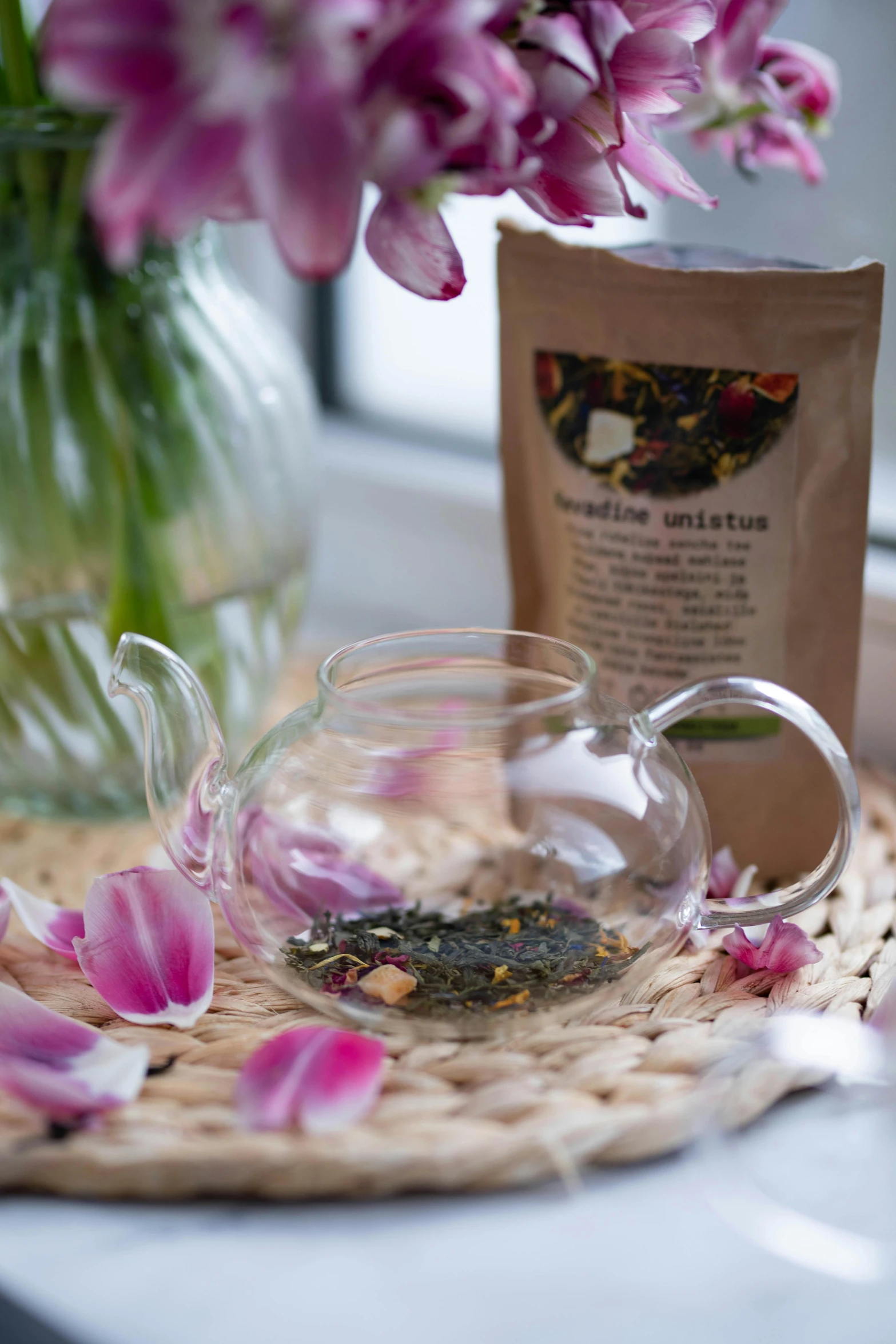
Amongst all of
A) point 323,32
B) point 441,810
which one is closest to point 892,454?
point 441,810

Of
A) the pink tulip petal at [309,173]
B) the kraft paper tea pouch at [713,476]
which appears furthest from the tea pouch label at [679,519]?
the pink tulip petal at [309,173]

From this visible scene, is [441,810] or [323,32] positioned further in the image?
[441,810]

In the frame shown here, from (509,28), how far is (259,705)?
0.33 m

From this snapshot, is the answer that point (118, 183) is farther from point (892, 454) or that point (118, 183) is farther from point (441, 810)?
point (892, 454)

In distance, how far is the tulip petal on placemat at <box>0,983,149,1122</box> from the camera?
35cm

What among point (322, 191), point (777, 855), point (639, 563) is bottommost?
point (777, 855)

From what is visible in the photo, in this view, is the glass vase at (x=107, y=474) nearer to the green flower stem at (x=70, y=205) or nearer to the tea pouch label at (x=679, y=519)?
the green flower stem at (x=70, y=205)

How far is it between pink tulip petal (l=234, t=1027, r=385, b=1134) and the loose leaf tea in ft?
0.08

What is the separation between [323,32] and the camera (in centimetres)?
26

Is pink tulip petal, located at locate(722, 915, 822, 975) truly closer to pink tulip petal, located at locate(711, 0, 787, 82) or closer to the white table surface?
the white table surface

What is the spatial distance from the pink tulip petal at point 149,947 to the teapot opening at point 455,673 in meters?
0.09

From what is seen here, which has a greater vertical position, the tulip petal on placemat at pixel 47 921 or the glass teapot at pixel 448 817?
the glass teapot at pixel 448 817

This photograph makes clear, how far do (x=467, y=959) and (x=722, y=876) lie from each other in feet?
0.40

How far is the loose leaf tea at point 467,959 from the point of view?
398 millimetres
